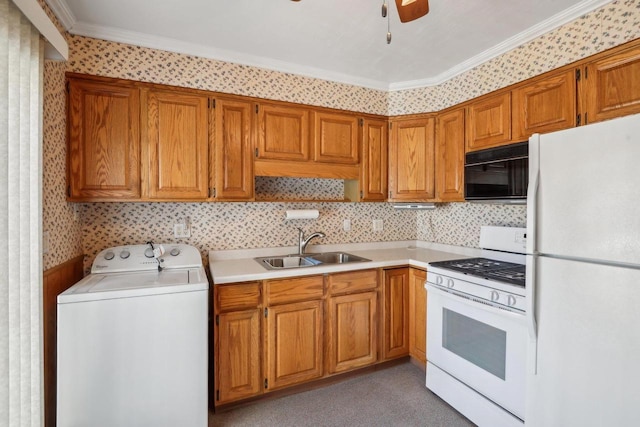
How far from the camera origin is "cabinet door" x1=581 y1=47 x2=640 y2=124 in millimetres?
1639

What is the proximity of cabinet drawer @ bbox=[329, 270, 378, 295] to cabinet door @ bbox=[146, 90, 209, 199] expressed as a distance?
3.91 feet

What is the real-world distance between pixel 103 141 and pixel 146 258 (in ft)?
2.79

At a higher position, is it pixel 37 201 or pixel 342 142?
pixel 342 142

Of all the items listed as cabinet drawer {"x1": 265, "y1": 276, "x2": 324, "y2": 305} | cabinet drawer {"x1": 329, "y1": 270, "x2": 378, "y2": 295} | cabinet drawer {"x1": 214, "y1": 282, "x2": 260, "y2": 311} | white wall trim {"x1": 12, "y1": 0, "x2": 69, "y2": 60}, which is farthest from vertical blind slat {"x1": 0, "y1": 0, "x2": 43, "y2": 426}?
cabinet drawer {"x1": 329, "y1": 270, "x2": 378, "y2": 295}

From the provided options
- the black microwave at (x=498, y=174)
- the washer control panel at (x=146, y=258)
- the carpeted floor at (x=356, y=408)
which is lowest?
the carpeted floor at (x=356, y=408)

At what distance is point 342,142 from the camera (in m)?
2.82

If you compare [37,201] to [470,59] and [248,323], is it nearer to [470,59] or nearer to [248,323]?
[248,323]

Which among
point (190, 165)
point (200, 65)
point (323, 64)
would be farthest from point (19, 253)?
point (323, 64)

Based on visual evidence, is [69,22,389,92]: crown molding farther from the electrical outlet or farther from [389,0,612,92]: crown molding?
the electrical outlet

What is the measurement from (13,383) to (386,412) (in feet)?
6.69

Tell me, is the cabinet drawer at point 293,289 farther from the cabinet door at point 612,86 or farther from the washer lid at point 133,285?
the cabinet door at point 612,86

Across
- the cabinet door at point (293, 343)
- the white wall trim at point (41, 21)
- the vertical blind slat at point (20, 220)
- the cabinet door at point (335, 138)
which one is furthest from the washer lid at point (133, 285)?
the cabinet door at point (335, 138)

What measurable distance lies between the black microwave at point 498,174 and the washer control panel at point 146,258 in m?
2.17

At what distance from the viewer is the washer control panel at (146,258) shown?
2.14 metres
